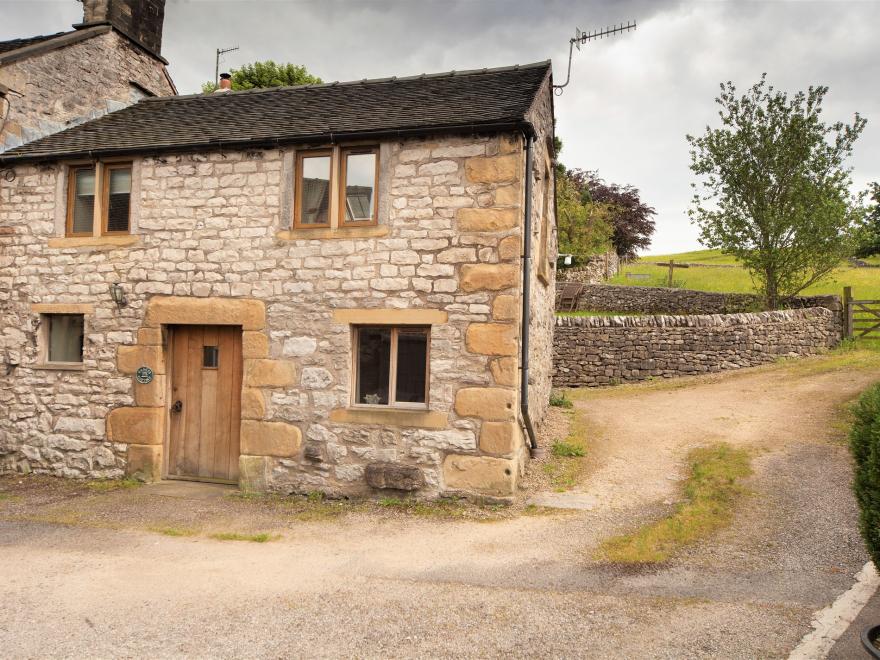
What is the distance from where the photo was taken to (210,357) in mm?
8602

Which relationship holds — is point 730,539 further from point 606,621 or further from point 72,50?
point 72,50

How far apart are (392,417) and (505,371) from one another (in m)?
1.54

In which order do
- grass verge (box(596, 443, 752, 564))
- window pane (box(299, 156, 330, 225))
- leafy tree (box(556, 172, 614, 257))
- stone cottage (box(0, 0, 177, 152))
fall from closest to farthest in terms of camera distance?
1. grass verge (box(596, 443, 752, 564))
2. window pane (box(299, 156, 330, 225))
3. stone cottage (box(0, 0, 177, 152))
4. leafy tree (box(556, 172, 614, 257))

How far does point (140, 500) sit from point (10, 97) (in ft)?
22.2

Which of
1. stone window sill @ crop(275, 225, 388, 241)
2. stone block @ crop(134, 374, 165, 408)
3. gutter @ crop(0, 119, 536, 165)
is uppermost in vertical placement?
gutter @ crop(0, 119, 536, 165)

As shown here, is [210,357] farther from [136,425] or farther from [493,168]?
[493,168]

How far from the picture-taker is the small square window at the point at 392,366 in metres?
7.73

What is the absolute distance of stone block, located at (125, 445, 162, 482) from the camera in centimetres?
842

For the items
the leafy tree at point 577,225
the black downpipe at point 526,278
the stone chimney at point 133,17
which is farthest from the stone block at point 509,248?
the leafy tree at point 577,225

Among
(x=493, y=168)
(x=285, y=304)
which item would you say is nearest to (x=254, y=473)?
(x=285, y=304)

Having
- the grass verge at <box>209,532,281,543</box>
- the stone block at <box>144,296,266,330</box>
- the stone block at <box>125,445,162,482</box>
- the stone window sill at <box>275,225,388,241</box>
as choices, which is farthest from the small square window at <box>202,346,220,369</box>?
the grass verge at <box>209,532,281,543</box>

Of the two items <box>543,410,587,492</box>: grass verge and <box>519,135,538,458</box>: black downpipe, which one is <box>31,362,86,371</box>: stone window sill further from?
<box>543,410,587,492</box>: grass verge

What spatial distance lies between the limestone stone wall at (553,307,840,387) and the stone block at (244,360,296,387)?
32.7ft

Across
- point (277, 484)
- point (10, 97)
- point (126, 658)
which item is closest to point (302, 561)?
point (126, 658)
